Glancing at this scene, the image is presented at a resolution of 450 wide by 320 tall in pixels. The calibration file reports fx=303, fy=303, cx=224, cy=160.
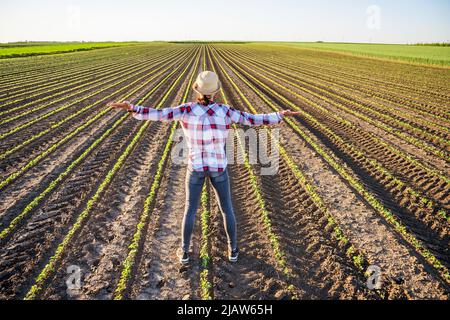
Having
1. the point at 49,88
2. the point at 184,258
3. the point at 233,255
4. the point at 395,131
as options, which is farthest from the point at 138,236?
the point at 49,88

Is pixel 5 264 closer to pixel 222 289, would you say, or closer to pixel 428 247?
pixel 222 289

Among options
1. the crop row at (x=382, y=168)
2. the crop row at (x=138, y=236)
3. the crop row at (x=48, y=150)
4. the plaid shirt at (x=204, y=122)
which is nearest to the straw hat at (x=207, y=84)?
the plaid shirt at (x=204, y=122)

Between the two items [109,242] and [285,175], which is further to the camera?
[285,175]

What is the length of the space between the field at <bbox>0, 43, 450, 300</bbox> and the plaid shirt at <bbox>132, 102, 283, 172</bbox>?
1.50 m

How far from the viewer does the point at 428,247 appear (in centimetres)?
416

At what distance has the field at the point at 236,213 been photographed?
11.7 ft

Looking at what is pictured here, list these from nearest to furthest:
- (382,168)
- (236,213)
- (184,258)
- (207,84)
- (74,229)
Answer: (207,84) → (184,258) → (74,229) → (236,213) → (382,168)

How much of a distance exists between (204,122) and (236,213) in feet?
8.00

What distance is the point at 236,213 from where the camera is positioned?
5008 millimetres

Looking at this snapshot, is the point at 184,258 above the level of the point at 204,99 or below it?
below

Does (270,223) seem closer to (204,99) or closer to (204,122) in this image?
(204,122)

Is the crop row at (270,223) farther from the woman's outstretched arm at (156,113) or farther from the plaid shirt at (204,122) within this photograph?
the woman's outstretched arm at (156,113)

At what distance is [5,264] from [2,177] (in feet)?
10.1
